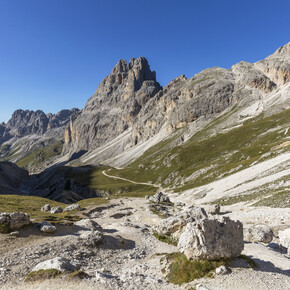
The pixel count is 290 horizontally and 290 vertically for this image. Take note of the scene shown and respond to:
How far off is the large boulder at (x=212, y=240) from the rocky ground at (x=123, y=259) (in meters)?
1.51

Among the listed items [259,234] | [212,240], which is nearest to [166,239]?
[259,234]

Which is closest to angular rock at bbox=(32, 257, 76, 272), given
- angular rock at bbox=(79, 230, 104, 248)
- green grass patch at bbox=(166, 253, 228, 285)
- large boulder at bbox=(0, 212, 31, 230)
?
angular rock at bbox=(79, 230, 104, 248)

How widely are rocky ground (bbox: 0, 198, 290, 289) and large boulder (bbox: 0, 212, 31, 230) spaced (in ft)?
3.55

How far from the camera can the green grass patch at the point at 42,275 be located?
18203mm

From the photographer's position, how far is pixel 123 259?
26.3m

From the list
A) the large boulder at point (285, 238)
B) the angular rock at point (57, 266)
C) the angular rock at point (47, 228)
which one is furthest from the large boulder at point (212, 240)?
the angular rock at point (47, 228)

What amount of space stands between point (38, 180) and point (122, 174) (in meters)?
91.0

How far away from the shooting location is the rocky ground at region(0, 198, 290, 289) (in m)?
17.2

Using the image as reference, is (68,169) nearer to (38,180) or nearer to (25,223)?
(38,180)

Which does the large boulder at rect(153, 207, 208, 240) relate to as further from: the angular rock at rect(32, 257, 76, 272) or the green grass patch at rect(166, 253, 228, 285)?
the angular rock at rect(32, 257, 76, 272)

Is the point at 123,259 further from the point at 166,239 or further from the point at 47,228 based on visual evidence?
the point at 47,228

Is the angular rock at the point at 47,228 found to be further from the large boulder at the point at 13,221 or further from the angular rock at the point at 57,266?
the angular rock at the point at 57,266

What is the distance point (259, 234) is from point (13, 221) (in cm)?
3638

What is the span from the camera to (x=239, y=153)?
101375 millimetres
